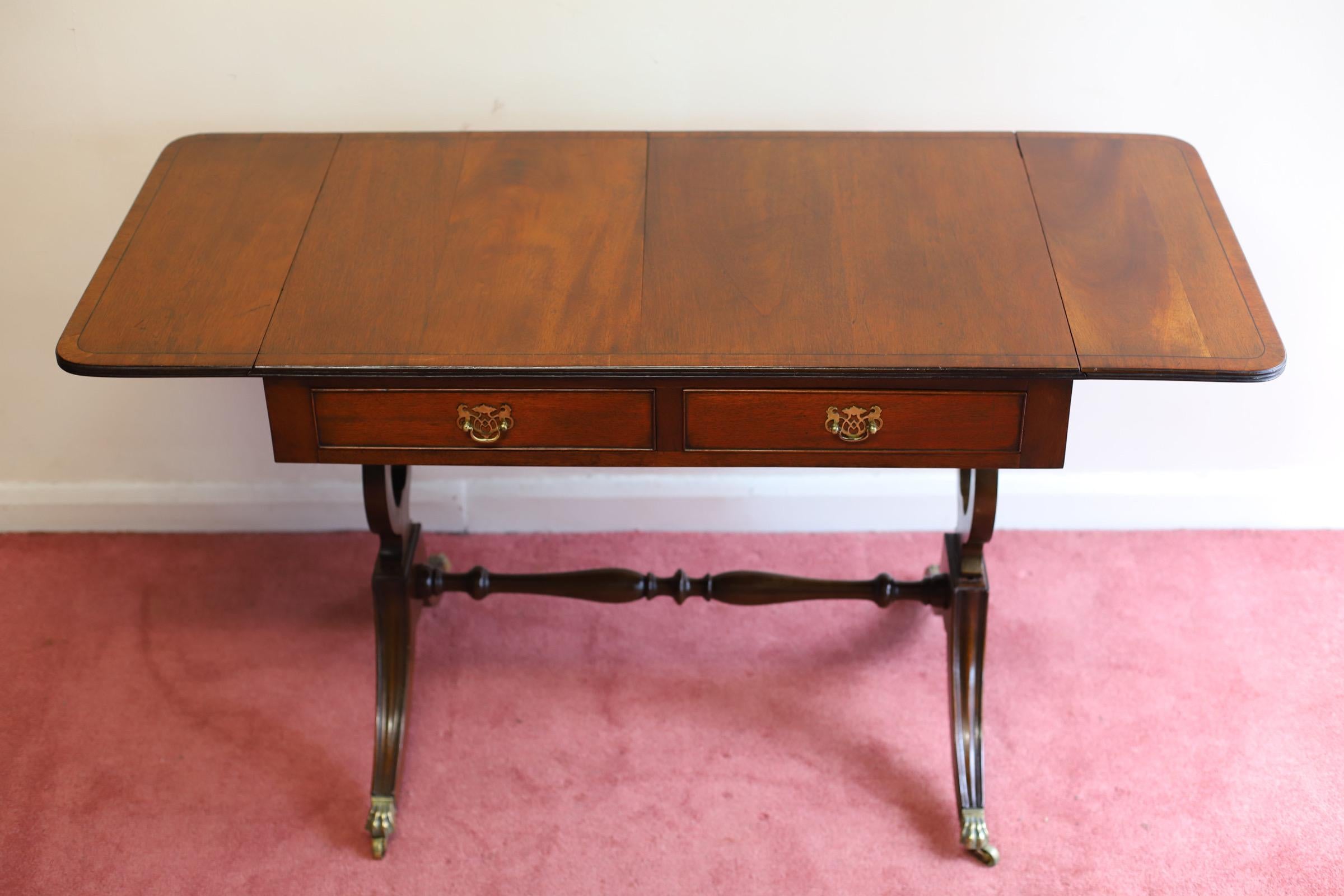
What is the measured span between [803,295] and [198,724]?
4.64 feet

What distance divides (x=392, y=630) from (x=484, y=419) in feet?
2.29

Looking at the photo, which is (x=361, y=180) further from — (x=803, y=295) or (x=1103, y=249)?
(x=1103, y=249)

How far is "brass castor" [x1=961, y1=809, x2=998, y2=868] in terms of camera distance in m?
2.05

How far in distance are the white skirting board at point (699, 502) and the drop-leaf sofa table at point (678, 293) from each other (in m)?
0.91

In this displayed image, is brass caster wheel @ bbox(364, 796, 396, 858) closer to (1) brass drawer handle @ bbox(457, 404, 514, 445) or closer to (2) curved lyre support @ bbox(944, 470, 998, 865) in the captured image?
(1) brass drawer handle @ bbox(457, 404, 514, 445)

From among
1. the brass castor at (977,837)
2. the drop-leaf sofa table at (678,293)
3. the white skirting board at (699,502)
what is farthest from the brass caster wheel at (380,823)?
the brass castor at (977,837)

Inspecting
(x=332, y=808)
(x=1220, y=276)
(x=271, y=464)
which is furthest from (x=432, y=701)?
(x=1220, y=276)

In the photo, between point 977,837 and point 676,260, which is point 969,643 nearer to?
point 977,837

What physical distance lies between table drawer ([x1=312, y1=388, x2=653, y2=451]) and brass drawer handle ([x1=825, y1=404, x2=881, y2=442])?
0.25 meters

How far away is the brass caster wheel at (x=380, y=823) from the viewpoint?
2057 millimetres

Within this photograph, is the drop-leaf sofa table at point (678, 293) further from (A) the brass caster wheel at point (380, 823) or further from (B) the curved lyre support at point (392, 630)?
(A) the brass caster wheel at point (380, 823)

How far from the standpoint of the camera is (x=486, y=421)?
1.68 m

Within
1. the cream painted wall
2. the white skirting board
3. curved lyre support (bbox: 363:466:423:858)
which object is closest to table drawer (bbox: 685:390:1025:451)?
curved lyre support (bbox: 363:466:423:858)

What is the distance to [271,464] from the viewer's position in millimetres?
2725
